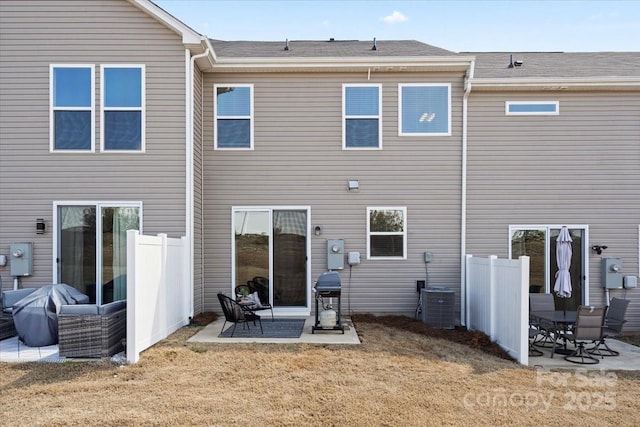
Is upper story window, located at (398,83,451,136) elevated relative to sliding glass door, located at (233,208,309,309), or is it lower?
elevated

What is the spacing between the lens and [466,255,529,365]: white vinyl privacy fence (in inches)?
243

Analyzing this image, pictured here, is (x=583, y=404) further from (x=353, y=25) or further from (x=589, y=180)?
(x=353, y=25)

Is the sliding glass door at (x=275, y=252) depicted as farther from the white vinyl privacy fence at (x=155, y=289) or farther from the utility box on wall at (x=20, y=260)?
the utility box on wall at (x=20, y=260)

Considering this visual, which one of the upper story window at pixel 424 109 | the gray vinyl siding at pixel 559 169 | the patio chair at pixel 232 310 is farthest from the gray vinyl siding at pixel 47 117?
the gray vinyl siding at pixel 559 169

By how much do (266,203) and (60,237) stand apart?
385 cm

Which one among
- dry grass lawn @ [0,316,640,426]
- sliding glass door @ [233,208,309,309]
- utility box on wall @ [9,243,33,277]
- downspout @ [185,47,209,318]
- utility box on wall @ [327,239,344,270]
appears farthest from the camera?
sliding glass door @ [233,208,309,309]

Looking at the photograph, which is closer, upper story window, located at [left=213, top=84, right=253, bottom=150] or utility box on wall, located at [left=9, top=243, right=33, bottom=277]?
utility box on wall, located at [left=9, top=243, right=33, bottom=277]

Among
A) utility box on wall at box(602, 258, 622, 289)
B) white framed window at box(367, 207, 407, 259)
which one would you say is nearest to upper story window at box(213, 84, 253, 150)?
white framed window at box(367, 207, 407, 259)

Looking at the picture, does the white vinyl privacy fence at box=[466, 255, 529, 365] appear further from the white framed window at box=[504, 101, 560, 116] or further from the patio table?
the white framed window at box=[504, 101, 560, 116]

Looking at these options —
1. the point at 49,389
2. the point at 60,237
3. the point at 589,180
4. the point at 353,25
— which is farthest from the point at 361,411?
the point at 353,25

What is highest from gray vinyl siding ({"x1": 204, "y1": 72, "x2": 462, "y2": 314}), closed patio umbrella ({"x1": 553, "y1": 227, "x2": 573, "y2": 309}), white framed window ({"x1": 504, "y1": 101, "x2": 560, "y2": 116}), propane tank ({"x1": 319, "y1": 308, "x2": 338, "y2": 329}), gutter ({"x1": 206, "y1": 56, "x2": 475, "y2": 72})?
gutter ({"x1": 206, "y1": 56, "x2": 475, "y2": 72})

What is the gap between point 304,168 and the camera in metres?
9.12

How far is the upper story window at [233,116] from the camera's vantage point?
9148 mm

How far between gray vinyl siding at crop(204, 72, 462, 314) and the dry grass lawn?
288cm
